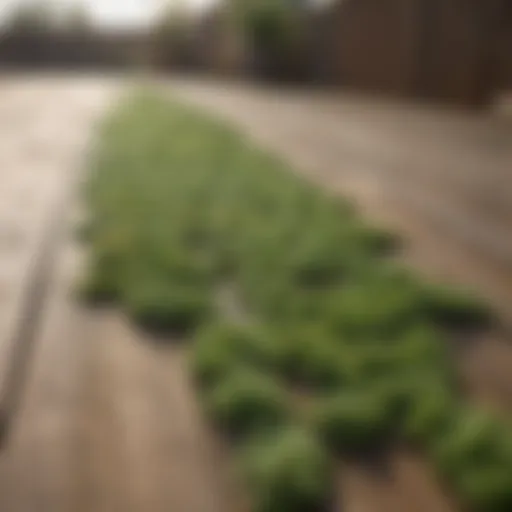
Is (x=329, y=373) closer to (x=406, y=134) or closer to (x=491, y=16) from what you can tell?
(x=406, y=134)

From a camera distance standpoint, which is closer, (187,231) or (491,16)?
(187,231)

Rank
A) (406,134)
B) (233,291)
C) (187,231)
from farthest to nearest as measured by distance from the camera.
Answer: (406,134)
(187,231)
(233,291)

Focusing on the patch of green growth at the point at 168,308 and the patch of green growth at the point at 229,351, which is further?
the patch of green growth at the point at 168,308

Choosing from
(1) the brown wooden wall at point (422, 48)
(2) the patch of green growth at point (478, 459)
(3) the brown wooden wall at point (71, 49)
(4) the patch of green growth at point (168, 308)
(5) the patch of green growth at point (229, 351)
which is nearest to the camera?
(2) the patch of green growth at point (478, 459)

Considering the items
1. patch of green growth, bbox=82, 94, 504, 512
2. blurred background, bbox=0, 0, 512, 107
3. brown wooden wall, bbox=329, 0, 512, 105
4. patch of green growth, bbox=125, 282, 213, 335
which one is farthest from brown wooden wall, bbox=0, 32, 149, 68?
patch of green growth, bbox=125, 282, 213, 335

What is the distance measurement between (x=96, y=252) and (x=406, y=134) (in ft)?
5.27

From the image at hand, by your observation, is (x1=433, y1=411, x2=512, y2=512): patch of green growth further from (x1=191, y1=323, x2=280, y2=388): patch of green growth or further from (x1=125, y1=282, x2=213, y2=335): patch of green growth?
(x1=125, y1=282, x2=213, y2=335): patch of green growth

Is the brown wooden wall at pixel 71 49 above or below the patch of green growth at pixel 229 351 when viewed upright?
below

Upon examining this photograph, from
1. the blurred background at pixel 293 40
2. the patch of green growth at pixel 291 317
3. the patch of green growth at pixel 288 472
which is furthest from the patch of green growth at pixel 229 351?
the blurred background at pixel 293 40

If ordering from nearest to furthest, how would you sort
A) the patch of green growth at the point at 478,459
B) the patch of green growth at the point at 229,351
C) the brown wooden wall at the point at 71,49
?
the patch of green growth at the point at 478,459, the patch of green growth at the point at 229,351, the brown wooden wall at the point at 71,49

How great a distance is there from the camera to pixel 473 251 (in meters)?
1.18

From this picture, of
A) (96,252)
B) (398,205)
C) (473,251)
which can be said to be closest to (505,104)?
(398,205)

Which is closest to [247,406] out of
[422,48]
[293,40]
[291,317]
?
[291,317]

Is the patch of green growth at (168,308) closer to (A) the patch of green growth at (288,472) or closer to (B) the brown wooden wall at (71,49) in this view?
(A) the patch of green growth at (288,472)
